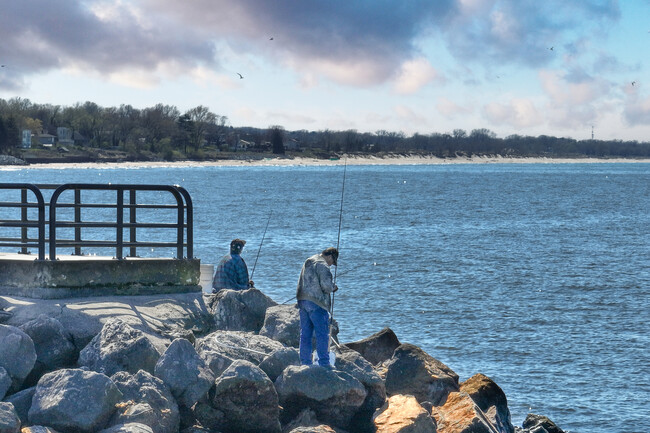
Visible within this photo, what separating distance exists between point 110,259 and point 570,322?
44.5 ft

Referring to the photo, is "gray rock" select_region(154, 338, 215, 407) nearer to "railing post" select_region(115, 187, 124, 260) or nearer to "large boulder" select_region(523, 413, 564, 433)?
"railing post" select_region(115, 187, 124, 260)

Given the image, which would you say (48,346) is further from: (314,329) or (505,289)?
(505,289)

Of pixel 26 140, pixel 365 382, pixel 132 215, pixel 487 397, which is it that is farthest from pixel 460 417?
pixel 26 140

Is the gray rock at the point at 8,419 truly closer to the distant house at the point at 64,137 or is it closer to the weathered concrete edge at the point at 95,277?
the weathered concrete edge at the point at 95,277

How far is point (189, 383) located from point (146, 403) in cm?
70

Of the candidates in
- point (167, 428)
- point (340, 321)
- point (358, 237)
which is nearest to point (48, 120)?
point (358, 237)

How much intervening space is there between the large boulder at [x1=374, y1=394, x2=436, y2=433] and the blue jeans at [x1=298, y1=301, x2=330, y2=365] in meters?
0.95

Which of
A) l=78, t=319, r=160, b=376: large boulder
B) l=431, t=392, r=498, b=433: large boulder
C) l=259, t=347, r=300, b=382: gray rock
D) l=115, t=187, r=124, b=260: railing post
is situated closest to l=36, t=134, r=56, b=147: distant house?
l=115, t=187, r=124, b=260: railing post

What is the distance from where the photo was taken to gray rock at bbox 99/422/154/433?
340 inches

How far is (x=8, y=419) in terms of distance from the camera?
27.4 feet

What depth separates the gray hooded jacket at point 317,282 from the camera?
415 inches

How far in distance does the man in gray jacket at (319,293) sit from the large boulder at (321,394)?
44cm

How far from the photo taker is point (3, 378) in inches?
374

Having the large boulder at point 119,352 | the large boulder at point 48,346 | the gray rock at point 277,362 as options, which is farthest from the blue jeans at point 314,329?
the large boulder at point 48,346
